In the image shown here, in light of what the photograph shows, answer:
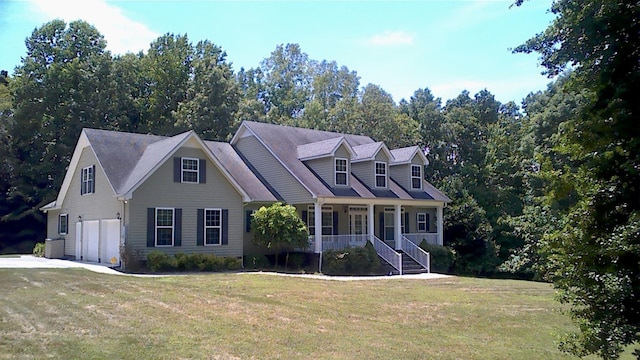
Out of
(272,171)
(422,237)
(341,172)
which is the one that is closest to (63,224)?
(272,171)

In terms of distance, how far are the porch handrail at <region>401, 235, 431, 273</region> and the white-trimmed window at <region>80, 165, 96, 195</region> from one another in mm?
15426

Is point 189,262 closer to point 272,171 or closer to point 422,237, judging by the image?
point 272,171

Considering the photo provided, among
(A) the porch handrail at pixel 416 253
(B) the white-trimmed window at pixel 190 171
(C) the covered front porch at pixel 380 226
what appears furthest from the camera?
(A) the porch handrail at pixel 416 253

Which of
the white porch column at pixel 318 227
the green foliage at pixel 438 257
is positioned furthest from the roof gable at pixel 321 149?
the green foliage at pixel 438 257

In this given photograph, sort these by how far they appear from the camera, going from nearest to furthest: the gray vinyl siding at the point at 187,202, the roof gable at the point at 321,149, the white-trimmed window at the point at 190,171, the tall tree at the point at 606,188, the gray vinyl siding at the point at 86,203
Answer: the tall tree at the point at 606,188 → the gray vinyl siding at the point at 187,202 → the white-trimmed window at the point at 190,171 → the gray vinyl siding at the point at 86,203 → the roof gable at the point at 321,149

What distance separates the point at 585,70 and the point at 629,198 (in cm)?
162

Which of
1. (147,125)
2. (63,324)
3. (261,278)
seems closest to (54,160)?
(147,125)

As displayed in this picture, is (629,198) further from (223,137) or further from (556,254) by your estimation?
(223,137)

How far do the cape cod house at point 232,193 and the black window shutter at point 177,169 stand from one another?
4cm

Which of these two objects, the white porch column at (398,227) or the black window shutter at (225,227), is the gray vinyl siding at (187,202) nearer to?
the black window shutter at (225,227)

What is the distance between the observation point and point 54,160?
41.5 meters

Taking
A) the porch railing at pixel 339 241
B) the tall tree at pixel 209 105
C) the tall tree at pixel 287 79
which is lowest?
the porch railing at pixel 339 241

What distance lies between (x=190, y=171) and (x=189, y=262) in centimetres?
411

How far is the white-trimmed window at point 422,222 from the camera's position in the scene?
113ft
